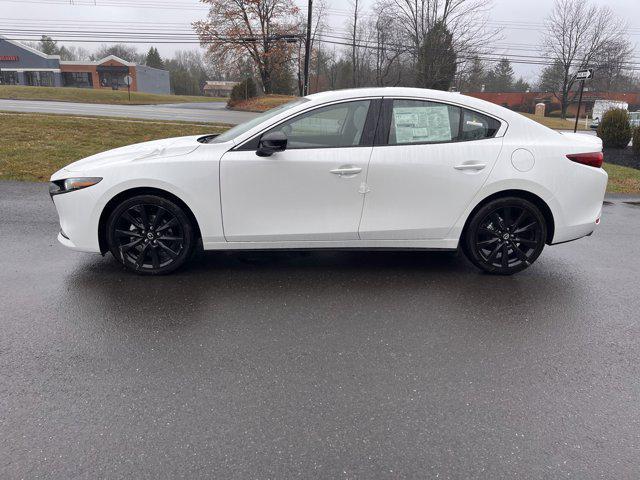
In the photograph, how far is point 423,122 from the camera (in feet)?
14.7

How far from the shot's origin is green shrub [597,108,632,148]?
52.1ft

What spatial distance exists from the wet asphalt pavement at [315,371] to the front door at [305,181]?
19.0 inches

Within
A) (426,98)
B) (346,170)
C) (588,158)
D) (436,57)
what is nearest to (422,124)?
(426,98)

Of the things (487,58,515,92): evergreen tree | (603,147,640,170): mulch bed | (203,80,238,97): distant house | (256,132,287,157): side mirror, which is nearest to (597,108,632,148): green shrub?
(603,147,640,170): mulch bed

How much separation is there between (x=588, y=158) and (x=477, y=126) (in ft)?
3.51

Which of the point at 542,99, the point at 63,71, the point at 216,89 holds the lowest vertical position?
the point at 542,99

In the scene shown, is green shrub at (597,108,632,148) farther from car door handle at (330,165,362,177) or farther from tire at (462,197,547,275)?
car door handle at (330,165,362,177)

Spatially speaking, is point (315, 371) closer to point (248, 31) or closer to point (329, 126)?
point (329, 126)

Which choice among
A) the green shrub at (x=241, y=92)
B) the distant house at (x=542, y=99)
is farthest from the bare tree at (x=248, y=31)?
the distant house at (x=542, y=99)

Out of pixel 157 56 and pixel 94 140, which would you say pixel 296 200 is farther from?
pixel 157 56

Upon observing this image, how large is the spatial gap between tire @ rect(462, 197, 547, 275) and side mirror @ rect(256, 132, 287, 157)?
73.3 inches

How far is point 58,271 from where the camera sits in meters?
4.54

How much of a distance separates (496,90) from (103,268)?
2786 inches

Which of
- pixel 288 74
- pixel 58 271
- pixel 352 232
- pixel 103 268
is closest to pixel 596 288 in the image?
pixel 352 232
